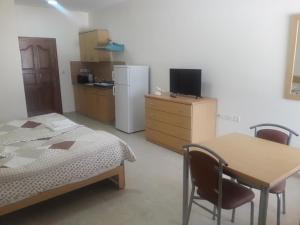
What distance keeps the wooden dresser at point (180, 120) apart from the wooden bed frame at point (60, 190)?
4.25ft

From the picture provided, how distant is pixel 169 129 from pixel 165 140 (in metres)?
0.23

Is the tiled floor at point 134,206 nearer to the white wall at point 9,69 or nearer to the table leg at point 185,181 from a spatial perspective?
the table leg at point 185,181

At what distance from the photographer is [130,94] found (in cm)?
477

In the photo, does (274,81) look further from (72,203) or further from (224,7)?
(72,203)

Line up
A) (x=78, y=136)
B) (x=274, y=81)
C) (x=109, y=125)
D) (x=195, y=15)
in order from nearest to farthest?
(x=78, y=136) < (x=274, y=81) < (x=195, y=15) < (x=109, y=125)

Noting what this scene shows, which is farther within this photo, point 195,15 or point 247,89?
point 195,15

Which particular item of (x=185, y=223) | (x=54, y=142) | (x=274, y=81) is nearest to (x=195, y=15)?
(x=274, y=81)

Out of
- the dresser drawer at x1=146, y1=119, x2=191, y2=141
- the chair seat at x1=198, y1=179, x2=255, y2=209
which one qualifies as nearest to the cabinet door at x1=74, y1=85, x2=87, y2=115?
the dresser drawer at x1=146, y1=119, x2=191, y2=141

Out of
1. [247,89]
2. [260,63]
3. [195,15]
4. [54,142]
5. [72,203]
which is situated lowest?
[72,203]

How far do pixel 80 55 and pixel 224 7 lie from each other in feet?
13.8

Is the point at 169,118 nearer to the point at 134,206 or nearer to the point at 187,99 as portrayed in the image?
the point at 187,99

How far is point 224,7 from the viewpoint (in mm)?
3502

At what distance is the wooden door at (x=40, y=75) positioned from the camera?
5.82 m

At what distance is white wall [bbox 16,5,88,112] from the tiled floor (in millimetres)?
4070
